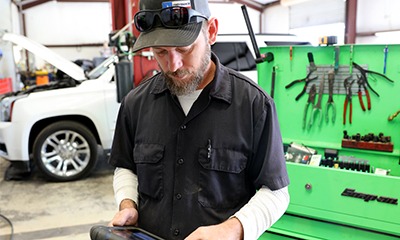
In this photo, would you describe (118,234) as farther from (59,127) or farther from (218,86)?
(59,127)

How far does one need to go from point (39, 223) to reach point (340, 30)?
27.4 feet

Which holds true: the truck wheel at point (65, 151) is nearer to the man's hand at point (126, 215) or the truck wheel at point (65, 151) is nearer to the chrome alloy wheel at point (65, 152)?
the chrome alloy wheel at point (65, 152)

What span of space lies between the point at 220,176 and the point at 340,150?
1.63m

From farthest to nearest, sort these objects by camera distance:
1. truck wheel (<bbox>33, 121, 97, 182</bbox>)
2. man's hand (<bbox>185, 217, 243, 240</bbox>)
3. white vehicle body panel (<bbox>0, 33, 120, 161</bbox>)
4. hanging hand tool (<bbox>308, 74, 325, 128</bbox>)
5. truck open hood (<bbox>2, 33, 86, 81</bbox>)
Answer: truck open hood (<bbox>2, 33, 86, 81</bbox>), truck wheel (<bbox>33, 121, 97, 182</bbox>), white vehicle body panel (<bbox>0, 33, 120, 161</bbox>), hanging hand tool (<bbox>308, 74, 325, 128</bbox>), man's hand (<bbox>185, 217, 243, 240</bbox>)

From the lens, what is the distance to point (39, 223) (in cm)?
333

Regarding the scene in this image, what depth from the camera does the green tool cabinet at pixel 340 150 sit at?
1989mm

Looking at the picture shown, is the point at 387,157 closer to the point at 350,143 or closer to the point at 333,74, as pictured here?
the point at 350,143

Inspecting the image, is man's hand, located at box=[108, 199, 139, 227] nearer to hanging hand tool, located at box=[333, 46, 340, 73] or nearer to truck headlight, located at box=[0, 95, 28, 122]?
hanging hand tool, located at box=[333, 46, 340, 73]

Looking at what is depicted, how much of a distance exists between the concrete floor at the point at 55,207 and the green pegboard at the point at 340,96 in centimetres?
192

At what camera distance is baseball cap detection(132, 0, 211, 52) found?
3.29 ft

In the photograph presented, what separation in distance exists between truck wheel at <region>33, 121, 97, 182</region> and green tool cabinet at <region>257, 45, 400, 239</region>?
8.21 ft

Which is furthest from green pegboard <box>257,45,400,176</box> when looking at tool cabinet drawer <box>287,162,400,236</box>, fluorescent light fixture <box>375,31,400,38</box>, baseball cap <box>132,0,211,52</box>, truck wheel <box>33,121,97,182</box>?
fluorescent light fixture <box>375,31,400,38</box>

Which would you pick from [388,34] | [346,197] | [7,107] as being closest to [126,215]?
[346,197]

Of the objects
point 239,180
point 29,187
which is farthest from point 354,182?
point 29,187
